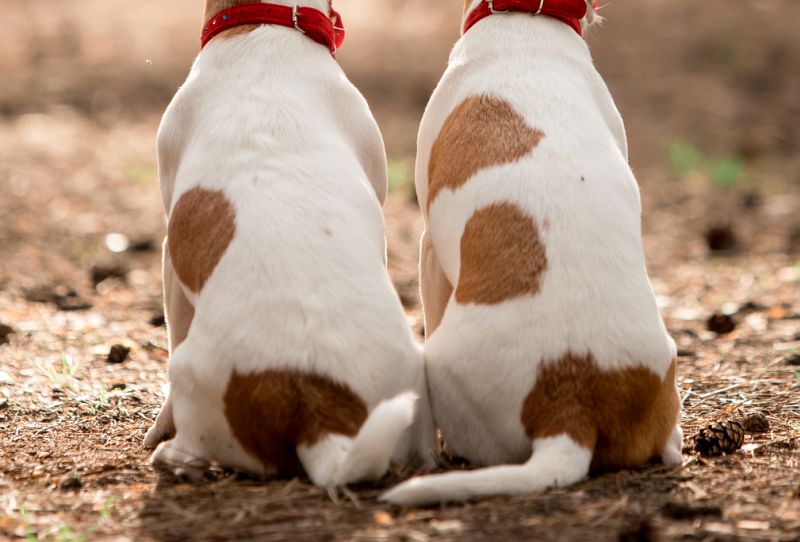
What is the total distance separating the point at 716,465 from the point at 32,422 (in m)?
2.39

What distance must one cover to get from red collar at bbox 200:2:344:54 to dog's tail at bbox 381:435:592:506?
1.69 metres

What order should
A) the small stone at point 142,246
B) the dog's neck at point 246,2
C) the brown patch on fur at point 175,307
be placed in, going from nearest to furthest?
the brown patch on fur at point 175,307, the dog's neck at point 246,2, the small stone at point 142,246

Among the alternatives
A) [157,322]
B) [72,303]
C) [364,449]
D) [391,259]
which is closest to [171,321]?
[364,449]

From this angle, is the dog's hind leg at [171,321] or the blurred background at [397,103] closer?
the dog's hind leg at [171,321]

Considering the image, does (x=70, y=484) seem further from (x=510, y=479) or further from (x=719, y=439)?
(x=719, y=439)

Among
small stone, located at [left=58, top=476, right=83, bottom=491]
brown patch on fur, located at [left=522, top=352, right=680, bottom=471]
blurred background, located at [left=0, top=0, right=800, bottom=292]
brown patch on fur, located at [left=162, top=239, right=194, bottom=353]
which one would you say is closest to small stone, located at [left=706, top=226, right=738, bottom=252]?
blurred background, located at [left=0, top=0, right=800, bottom=292]

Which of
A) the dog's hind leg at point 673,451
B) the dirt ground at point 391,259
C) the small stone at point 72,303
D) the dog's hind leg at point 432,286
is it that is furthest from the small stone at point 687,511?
the small stone at point 72,303

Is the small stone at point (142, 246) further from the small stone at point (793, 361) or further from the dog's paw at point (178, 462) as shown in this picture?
the small stone at point (793, 361)

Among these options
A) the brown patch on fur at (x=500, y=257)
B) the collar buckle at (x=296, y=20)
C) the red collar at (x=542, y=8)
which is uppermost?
the red collar at (x=542, y=8)

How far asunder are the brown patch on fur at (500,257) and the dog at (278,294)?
24cm

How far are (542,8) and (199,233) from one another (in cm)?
→ 153

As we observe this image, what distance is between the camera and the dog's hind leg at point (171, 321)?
3.70 meters

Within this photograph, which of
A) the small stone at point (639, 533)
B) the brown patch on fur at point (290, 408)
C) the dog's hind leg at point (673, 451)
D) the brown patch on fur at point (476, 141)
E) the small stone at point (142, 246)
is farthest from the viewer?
the small stone at point (142, 246)

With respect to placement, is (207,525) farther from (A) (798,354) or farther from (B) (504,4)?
(A) (798,354)
